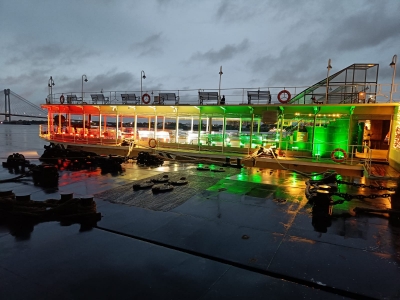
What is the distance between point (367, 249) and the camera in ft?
15.0

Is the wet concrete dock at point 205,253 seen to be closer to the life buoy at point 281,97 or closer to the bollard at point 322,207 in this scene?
the bollard at point 322,207

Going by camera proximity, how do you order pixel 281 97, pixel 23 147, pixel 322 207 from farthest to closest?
pixel 23 147, pixel 281 97, pixel 322 207

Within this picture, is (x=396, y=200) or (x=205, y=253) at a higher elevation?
(x=396, y=200)

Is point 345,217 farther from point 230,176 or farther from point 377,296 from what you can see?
point 230,176

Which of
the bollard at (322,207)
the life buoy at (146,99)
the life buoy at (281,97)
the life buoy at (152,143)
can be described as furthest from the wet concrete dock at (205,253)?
the life buoy at (146,99)

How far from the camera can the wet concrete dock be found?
3.39 m

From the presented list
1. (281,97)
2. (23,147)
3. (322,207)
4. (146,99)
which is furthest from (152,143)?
(23,147)

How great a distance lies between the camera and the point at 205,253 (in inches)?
171

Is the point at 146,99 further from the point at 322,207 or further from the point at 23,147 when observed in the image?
the point at 23,147

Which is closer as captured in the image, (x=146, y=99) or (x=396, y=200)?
(x=396, y=200)

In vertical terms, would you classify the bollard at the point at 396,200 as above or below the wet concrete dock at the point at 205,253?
above

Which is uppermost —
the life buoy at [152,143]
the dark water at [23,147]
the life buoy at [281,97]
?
the life buoy at [281,97]

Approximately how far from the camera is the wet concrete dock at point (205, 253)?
3.39 meters

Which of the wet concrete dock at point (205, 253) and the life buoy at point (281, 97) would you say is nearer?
the wet concrete dock at point (205, 253)
